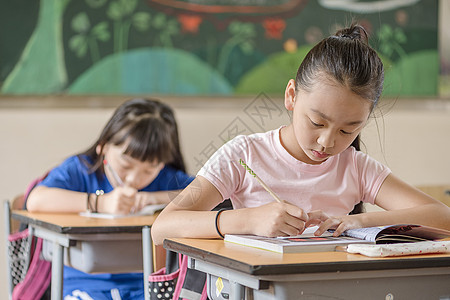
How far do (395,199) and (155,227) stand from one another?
587 mm

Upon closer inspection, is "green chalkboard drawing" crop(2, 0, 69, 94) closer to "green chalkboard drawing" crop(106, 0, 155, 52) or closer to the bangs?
"green chalkboard drawing" crop(106, 0, 155, 52)

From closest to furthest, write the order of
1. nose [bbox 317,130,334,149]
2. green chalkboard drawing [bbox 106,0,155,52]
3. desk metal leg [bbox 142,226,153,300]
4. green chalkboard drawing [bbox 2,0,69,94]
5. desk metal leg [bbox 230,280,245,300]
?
desk metal leg [bbox 230,280,245,300], nose [bbox 317,130,334,149], desk metal leg [bbox 142,226,153,300], green chalkboard drawing [bbox 2,0,69,94], green chalkboard drawing [bbox 106,0,155,52]

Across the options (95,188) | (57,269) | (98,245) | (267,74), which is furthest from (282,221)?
(267,74)

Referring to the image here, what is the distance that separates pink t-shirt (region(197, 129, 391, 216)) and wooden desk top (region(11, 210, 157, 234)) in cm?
45

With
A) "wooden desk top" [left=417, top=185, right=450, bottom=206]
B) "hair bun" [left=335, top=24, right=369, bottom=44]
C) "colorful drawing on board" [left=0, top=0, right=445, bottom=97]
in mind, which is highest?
"colorful drawing on board" [left=0, top=0, right=445, bottom=97]

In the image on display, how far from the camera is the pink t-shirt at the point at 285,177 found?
1.66 metres

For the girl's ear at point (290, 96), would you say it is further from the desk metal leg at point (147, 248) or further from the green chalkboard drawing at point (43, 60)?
the green chalkboard drawing at point (43, 60)

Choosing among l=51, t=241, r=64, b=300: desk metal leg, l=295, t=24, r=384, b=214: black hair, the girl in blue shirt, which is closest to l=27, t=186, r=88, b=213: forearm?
the girl in blue shirt

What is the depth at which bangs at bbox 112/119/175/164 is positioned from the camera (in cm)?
257

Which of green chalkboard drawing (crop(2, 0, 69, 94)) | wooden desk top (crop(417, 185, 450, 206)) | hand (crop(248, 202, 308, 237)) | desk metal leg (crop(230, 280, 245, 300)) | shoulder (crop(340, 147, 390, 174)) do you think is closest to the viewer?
desk metal leg (crop(230, 280, 245, 300))

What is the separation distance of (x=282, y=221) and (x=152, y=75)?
222 centimetres

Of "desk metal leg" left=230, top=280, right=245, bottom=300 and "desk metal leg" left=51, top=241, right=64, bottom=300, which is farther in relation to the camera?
"desk metal leg" left=51, top=241, right=64, bottom=300

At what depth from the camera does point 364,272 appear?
117 centimetres

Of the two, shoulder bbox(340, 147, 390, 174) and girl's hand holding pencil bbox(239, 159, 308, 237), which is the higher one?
shoulder bbox(340, 147, 390, 174)
